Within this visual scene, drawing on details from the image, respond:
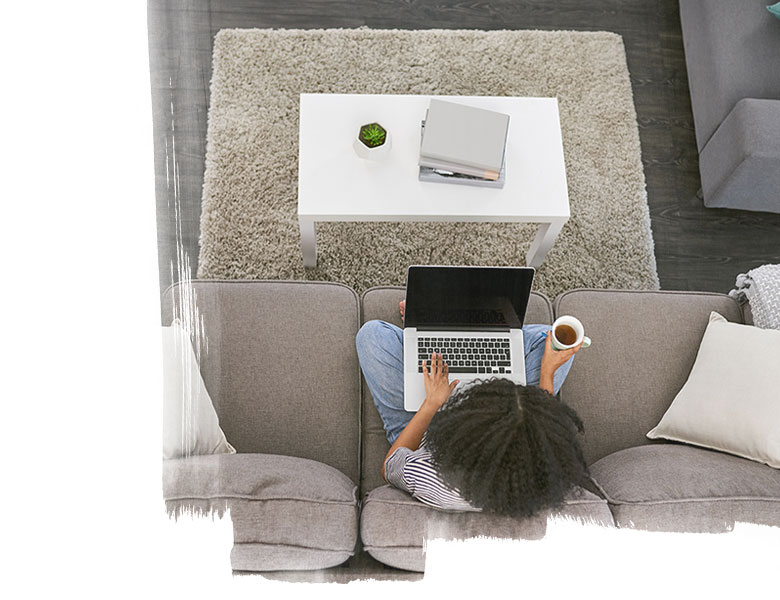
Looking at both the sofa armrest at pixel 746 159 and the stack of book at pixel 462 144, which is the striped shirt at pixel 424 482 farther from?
the sofa armrest at pixel 746 159

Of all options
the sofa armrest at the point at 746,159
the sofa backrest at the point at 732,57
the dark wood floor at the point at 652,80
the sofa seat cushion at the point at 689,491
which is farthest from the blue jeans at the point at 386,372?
the sofa backrest at the point at 732,57

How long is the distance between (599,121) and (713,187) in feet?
1.46

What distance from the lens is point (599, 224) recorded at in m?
1.99

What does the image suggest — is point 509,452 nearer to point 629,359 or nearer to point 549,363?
point 549,363

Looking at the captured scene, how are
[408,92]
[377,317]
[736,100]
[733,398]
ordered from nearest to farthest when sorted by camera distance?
[733,398] < [377,317] < [736,100] < [408,92]

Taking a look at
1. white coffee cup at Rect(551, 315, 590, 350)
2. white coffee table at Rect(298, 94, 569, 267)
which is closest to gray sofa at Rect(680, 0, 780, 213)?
white coffee table at Rect(298, 94, 569, 267)

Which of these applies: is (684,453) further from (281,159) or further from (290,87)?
(290,87)

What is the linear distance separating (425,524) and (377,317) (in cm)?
57

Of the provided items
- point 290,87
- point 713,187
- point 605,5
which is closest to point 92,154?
point 290,87

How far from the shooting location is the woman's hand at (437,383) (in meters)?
1.29

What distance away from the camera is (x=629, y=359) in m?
1.45

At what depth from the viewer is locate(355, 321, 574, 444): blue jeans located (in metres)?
1.36

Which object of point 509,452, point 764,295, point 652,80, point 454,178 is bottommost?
point 509,452

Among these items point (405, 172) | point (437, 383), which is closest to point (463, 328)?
point (437, 383)
